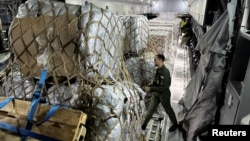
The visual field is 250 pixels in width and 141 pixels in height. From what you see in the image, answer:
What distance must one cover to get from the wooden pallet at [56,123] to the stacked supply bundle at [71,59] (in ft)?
0.91

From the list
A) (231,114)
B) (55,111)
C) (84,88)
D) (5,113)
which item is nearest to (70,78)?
(84,88)

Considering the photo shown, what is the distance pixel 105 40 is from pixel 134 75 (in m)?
1.90

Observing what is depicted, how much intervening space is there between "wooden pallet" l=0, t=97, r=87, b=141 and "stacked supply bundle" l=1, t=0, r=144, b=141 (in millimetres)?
276

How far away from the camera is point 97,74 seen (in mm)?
1907

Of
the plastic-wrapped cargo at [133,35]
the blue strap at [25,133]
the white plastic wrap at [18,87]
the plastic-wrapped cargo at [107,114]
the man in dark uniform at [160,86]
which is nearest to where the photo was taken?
the blue strap at [25,133]

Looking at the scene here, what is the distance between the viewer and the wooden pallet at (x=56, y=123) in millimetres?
1457

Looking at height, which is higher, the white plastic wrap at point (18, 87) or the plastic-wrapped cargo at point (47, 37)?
Result: the plastic-wrapped cargo at point (47, 37)

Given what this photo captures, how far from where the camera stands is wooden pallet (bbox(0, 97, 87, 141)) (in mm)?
1457

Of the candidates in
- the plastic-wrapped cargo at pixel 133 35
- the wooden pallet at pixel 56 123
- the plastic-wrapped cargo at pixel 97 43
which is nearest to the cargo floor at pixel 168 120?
the plastic-wrapped cargo at pixel 133 35

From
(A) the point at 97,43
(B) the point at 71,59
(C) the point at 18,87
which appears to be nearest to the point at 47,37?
(B) the point at 71,59

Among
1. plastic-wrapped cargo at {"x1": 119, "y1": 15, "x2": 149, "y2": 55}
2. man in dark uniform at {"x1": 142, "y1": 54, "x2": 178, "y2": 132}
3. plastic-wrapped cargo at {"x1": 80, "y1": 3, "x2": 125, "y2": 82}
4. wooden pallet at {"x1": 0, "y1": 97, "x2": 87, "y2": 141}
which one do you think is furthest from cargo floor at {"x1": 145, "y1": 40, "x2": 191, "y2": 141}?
wooden pallet at {"x1": 0, "y1": 97, "x2": 87, "y2": 141}

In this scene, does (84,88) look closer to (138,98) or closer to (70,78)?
(70,78)

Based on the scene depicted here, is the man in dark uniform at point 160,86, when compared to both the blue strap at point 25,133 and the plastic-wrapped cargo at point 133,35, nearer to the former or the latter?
the plastic-wrapped cargo at point 133,35

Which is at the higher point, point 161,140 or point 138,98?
point 138,98
